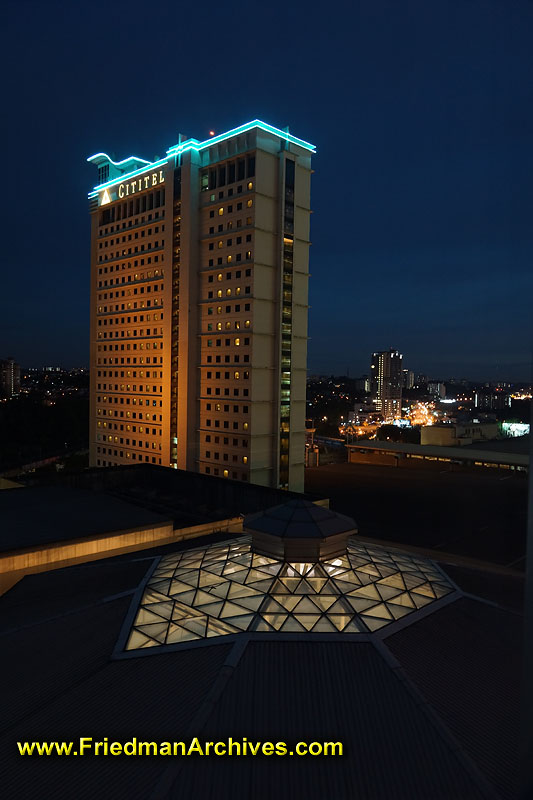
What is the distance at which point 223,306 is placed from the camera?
36375 millimetres

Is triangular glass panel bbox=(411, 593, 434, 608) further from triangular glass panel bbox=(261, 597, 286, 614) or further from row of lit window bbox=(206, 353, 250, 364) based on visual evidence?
row of lit window bbox=(206, 353, 250, 364)

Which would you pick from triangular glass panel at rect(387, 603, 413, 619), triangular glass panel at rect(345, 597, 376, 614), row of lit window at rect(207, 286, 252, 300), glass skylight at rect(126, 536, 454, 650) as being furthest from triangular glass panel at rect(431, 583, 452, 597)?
row of lit window at rect(207, 286, 252, 300)

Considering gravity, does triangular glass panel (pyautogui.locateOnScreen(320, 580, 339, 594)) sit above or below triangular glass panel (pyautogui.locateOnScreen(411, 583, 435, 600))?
above

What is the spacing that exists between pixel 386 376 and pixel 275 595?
616ft

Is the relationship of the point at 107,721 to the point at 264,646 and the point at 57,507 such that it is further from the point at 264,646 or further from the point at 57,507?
the point at 57,507

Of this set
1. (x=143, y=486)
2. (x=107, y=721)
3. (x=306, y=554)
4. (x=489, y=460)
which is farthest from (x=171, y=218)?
(x=107, y=721)

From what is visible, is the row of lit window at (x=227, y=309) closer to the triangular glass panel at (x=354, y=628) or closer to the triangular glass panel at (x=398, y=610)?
the triangular glass panel at (x=398, y=610)

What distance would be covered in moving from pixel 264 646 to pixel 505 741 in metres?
3.67

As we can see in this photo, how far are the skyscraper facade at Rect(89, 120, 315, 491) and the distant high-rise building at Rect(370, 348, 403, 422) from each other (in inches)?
4981

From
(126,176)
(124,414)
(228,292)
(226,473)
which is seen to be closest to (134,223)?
(126,176)

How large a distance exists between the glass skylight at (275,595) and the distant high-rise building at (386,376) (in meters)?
153

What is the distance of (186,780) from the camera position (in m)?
6.04

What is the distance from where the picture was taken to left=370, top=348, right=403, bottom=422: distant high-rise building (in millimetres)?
164125

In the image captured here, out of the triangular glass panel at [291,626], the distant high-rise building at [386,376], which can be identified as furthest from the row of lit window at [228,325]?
the distant high-rise building at [386,376]
